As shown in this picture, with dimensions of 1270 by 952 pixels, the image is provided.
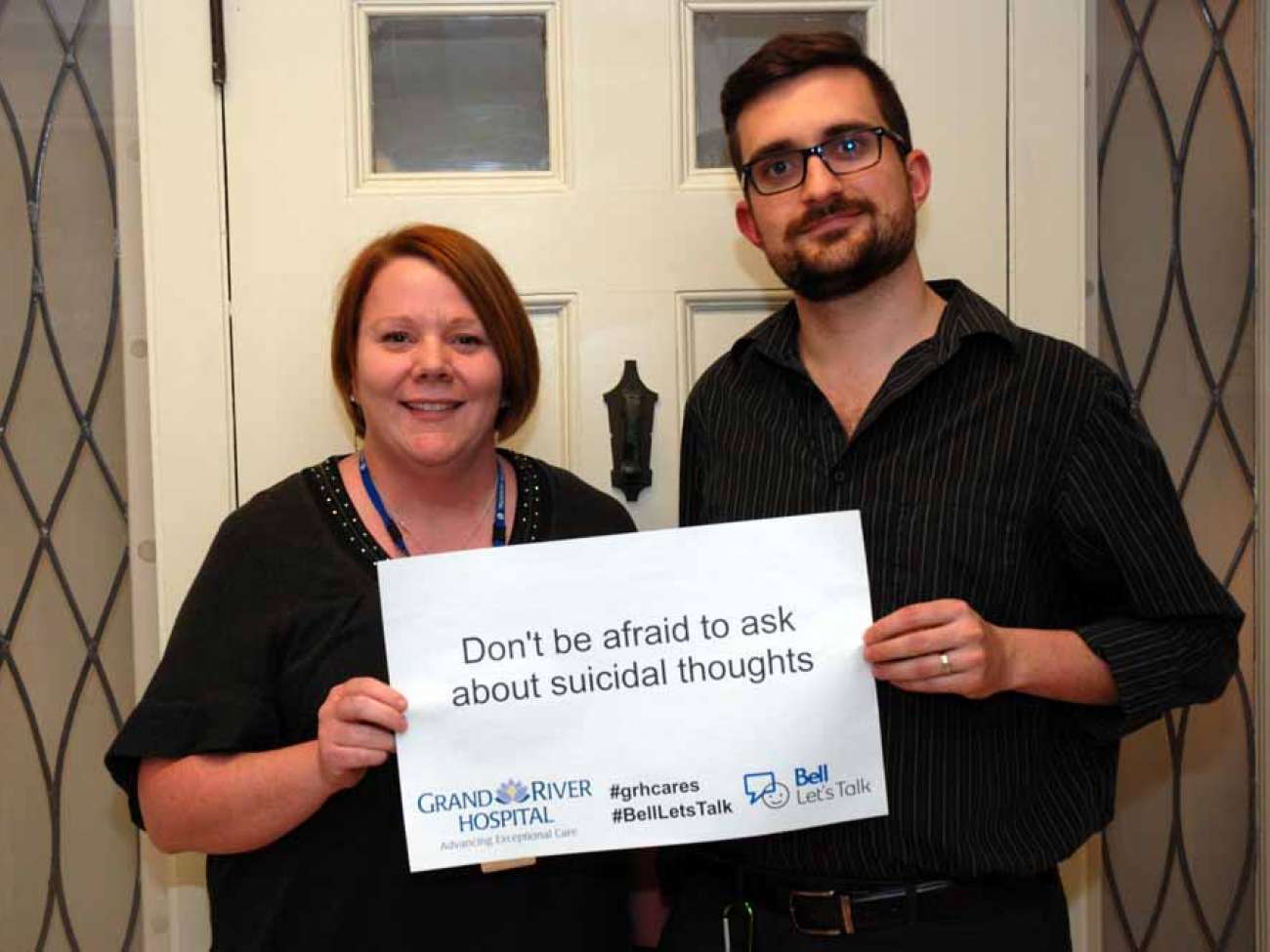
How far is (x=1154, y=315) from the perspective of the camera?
2.04m

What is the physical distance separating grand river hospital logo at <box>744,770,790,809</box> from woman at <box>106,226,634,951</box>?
293 millimetres

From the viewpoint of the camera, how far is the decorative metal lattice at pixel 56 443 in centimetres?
196

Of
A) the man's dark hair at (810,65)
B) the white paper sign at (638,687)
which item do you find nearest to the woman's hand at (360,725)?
the white paper sign at (638,687)

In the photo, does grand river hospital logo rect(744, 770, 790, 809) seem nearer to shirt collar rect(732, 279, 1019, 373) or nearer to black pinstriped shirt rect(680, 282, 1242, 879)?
black pinstriped shirt rect(680, 282, 1242, 879)

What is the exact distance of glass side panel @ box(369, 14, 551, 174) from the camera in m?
1.99

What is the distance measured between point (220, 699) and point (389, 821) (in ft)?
0.85

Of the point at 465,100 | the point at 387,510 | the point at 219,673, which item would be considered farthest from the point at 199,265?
the point at 219,673

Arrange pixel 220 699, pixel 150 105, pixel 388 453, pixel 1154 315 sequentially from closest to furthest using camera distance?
pixel 220 699 < pixel 388 453 < pixel 150 105 < pixel 1154 315

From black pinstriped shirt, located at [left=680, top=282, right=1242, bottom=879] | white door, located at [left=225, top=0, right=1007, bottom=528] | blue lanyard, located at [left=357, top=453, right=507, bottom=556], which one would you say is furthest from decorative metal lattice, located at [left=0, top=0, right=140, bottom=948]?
black pinstriped shirt, located at [left=680, top=282, right=1242, bottom=879]

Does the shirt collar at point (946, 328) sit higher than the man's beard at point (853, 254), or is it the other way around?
the man's beard at point (853, 254)

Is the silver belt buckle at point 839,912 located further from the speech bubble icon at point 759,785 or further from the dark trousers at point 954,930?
the speech bubble icon at point 759,785

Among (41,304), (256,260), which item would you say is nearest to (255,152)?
(256,260)

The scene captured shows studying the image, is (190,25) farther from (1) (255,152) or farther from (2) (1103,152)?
(2) (1103,152)

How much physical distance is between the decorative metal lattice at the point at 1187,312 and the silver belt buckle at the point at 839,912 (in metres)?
0.79
